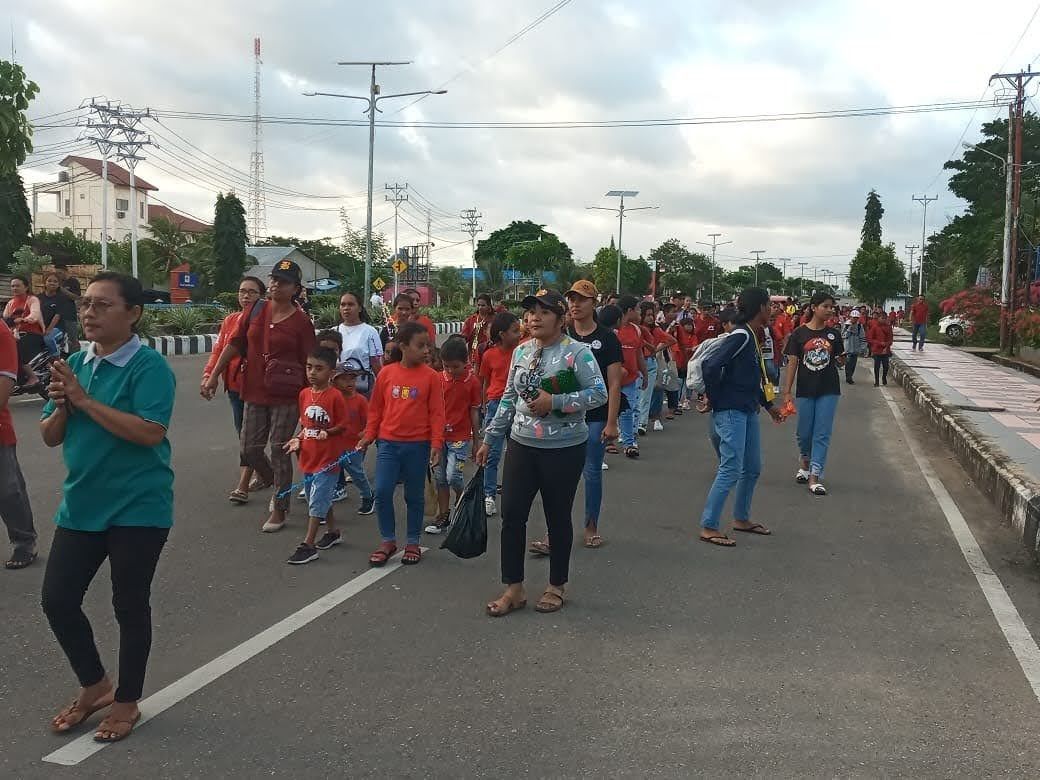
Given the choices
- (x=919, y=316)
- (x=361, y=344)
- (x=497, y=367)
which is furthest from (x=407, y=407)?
(x=919, y=316)

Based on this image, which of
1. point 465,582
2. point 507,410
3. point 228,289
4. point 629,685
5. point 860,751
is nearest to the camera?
point 860,751

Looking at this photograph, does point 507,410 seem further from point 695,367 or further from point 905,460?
point 905,460

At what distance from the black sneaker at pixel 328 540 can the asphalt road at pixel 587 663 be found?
169 millimetres

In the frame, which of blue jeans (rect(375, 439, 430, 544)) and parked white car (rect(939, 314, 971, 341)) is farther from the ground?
parked white car (rect(939, 314, 971, 341))

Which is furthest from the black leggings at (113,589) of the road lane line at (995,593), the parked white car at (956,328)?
the parked white car at (956,328)

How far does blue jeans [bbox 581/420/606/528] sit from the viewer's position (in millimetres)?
6320

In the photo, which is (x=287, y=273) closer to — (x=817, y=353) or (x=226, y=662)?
(x=226, y=662)

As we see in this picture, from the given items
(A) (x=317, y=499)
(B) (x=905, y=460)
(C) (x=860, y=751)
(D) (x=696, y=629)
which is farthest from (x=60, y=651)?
(B) (x=905, y=460)

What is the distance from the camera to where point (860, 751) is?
11.4ft

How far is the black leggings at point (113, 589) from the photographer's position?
11.3 feet

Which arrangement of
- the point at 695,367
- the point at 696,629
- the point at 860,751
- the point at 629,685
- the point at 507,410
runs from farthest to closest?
the point at 695,367 → the point at 507,410 → the point at 696,629 → the point at 629,685 → the point at 860,751

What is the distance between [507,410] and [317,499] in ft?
5.25

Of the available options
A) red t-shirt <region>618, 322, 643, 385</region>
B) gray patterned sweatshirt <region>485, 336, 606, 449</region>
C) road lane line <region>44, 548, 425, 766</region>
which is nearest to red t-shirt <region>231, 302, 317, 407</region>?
road lane line <region>44, 548, 425, 766</region>

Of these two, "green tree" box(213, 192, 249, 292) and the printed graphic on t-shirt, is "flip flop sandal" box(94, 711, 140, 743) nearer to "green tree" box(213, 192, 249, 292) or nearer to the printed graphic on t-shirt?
the printed graphic on t-shirt
